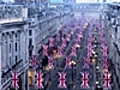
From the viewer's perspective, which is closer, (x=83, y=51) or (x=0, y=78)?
(x=0, y=78)

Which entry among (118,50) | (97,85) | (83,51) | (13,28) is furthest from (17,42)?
(83,51)

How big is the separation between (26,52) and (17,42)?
7487mm

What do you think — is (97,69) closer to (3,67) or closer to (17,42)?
(17,42)

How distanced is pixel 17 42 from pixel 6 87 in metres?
16.2

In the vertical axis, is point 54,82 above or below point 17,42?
below

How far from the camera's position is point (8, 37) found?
3172 inches

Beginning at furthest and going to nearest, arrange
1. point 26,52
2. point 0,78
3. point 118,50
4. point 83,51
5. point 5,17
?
point 83,51
point 118,50
point 26,52
point 5,17
point 0,78

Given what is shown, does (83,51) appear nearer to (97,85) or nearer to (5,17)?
(97,85)

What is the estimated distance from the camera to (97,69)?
342 ft

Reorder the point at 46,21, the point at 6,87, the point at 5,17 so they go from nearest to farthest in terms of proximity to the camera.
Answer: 1. the point at 6,87
2. the point at 5,17
3. the point at 46,21

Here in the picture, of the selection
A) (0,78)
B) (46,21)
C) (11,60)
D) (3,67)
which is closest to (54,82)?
(11,60)

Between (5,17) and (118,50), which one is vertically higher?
(5,17)

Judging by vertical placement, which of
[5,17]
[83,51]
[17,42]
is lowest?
[83,51]

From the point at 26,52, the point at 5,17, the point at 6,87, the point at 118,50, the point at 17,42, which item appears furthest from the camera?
the point at 118,50
